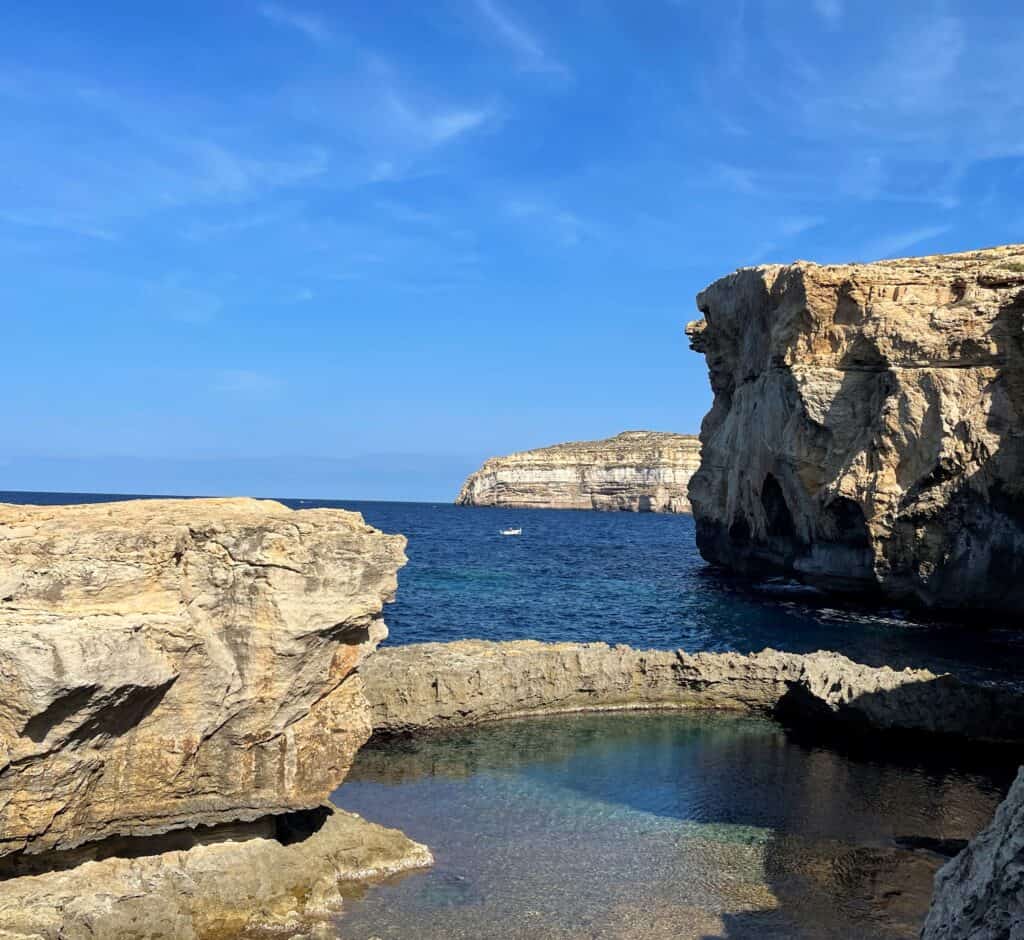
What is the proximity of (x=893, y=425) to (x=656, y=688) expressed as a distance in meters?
20.6

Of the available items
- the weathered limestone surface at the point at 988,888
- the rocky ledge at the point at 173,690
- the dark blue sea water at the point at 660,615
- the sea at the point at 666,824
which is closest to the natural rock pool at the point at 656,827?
the sea at the point at 666,824

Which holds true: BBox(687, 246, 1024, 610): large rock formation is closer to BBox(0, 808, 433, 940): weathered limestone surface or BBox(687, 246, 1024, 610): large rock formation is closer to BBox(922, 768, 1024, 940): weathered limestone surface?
BBox(0, 808, 433, 940): weathered limestone surface

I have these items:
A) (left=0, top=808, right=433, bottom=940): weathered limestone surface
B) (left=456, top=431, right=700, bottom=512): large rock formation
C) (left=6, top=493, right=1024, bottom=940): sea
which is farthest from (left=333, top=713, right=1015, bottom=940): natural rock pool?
(left=456, top=431, right=700, bottom=512): large rock formation

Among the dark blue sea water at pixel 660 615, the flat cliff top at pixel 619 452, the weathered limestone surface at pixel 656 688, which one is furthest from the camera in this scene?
the flat cliff top at pixel 619 452

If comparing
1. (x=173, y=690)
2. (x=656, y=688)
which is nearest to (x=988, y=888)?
(x=173, y=690)

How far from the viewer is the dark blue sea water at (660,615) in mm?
35750

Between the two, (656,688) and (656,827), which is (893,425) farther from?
(656,827)

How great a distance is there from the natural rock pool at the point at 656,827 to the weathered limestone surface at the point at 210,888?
0.65 m

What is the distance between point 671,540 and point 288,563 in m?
94.2

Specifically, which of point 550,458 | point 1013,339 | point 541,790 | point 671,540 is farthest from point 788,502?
point 550,458

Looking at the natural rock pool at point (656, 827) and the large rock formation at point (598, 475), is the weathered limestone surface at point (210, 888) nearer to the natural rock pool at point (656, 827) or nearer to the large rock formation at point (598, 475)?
the natural rock pool at point (656, 827)

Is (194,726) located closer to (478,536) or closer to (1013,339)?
(1013,339)

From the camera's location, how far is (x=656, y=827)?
54.6 feet

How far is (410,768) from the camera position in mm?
19812
